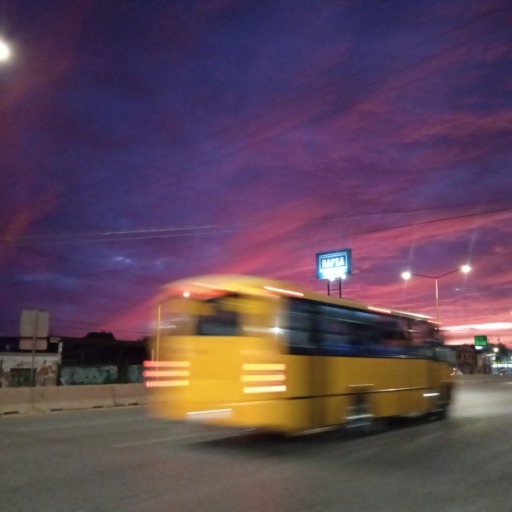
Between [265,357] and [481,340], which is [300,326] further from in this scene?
[481,340]

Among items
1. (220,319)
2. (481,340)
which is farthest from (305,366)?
(481,340)

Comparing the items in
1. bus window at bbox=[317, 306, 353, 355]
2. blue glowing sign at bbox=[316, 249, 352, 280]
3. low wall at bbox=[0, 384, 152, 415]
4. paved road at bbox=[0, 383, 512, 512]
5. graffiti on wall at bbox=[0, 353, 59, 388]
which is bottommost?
paved road at bbox=[0, 383, 512, 512]

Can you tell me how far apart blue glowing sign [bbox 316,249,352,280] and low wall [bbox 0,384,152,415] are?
20.3 metres

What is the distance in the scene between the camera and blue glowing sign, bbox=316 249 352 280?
40.2 metres

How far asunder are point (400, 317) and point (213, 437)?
18.8 ft

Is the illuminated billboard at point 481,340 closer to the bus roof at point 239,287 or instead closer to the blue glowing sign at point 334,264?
the blue glowing sign at point 334,264

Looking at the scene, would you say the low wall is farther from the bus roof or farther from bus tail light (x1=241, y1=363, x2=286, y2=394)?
bus tail light (x1=241, y1=363, x2=286, y2=394)

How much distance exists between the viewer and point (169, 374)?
1154cm

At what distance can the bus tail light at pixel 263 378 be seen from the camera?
1038cm

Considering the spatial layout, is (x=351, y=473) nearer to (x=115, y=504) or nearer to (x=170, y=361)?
(x=115, y=504)

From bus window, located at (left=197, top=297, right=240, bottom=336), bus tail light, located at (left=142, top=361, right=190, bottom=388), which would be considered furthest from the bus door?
bus tail light, located at (left=142, top=361, right=190, bottom=388)

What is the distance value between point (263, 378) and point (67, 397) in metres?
12.0

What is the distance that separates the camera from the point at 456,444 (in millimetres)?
11359

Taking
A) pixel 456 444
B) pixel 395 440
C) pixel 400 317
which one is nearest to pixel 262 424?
pixel 395 440
